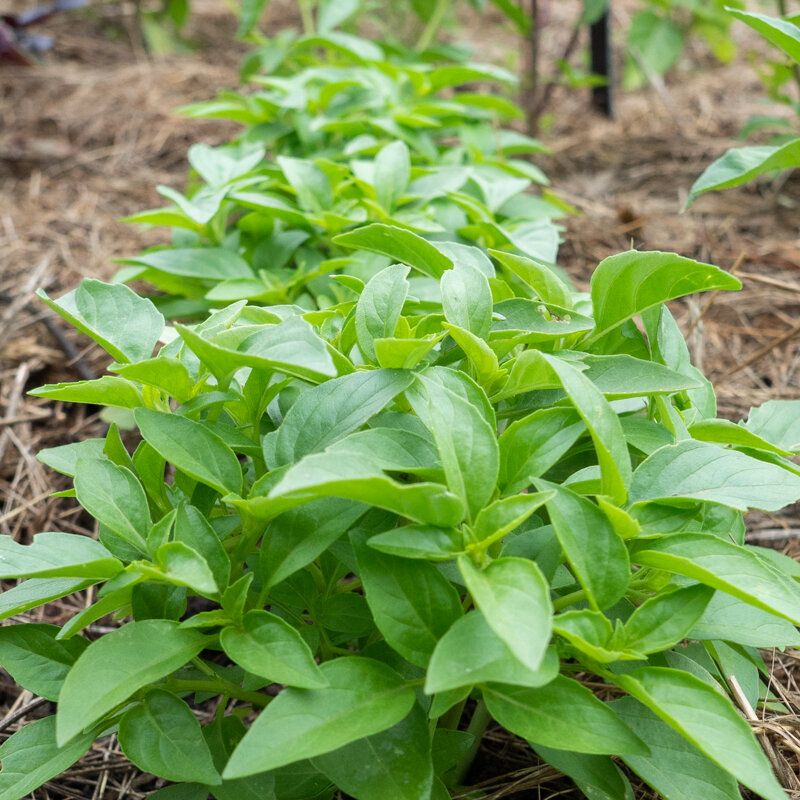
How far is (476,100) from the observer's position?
2139 mm

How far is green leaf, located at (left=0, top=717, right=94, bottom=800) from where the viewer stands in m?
0.72

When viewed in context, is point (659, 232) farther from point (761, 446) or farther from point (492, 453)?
→ point (492, 453)

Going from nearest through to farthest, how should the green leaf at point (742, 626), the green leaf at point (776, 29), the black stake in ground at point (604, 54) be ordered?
1. the green leaf at point (742, 626)
2. the green leaf at point (776, 29)
3. the black stake in ground at point (604, 54)

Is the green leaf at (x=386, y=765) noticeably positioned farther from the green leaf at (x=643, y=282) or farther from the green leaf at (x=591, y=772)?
the green leaf at (x=643, y=282)

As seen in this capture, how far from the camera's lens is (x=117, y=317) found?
2.95ft

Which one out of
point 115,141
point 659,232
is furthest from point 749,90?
point 115,141

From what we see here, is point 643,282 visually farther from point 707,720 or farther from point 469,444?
point 707,720

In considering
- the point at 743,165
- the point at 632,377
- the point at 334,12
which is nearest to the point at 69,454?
the point at 632,377

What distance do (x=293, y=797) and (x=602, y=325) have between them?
65 centimetres

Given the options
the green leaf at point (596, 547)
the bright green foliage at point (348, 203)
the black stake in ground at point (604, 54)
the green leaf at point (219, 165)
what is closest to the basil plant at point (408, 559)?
the green leaf at point (596, 547)

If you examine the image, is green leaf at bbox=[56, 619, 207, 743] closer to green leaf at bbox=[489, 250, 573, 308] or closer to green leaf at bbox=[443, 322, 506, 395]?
green leaf at bbox=[443, 322, 506, 395]

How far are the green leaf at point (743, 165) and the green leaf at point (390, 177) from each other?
535 mm

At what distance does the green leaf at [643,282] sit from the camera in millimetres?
829

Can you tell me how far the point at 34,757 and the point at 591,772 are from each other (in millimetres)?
560
